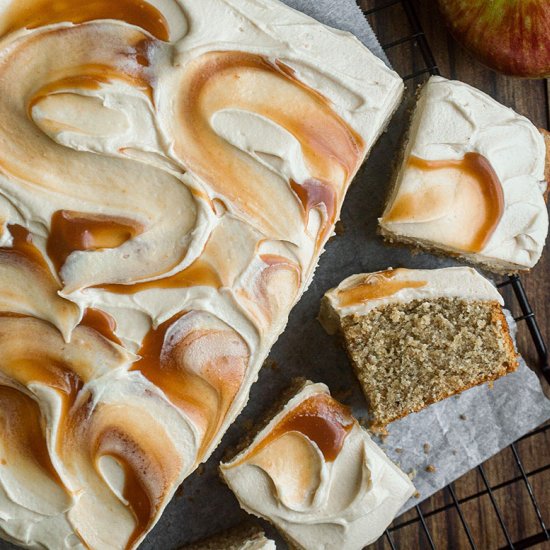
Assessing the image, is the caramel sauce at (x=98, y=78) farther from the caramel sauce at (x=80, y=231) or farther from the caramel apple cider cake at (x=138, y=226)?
the caramel sauce at (x=80, y=231)

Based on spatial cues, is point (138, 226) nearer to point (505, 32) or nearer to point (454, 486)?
point (505, 32)

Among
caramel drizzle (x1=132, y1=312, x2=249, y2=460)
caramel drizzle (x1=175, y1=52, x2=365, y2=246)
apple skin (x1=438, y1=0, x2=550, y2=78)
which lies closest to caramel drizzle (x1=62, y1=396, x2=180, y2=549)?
caramel drizzle (x1=132, y1=312, x2=249, y2=460)

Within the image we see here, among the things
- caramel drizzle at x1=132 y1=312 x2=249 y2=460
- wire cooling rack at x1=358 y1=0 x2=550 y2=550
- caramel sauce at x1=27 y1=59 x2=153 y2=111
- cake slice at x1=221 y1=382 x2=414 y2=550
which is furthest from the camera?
wire cooling rack at x1=358 y1=0 x2=550 y2=550

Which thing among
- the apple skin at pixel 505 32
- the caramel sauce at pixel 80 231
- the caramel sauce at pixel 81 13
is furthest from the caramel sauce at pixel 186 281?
the apple skin at pixel 505 32

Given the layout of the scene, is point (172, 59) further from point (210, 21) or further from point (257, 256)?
point (257, 256)

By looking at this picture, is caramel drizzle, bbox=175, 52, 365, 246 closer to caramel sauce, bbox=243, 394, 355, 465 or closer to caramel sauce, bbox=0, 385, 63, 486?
caramel sauce, bbox=243, 394, 355, 465
